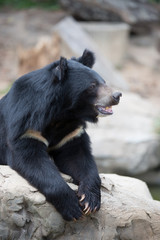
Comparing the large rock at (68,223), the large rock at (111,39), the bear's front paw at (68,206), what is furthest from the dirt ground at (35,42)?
the bear's front paw at (68,206)

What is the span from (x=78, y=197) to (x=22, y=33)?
9.53 m

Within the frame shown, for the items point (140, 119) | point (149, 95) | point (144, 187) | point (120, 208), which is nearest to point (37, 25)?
point (149, 95)

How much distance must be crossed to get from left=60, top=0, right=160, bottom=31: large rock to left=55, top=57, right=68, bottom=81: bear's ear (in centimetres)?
879

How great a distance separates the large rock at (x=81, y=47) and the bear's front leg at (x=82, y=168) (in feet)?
20.3

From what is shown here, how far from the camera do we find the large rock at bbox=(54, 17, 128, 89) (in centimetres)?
1036

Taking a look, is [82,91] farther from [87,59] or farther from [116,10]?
[116,10]

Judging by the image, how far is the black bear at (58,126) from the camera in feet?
12.2

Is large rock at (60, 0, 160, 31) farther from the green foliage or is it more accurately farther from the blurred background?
the green foliage

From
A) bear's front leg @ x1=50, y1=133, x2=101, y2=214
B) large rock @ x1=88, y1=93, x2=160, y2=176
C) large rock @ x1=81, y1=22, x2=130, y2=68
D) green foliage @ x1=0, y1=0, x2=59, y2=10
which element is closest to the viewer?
bear's front leg @ x1=50, y1=133, x2=101, y2=214

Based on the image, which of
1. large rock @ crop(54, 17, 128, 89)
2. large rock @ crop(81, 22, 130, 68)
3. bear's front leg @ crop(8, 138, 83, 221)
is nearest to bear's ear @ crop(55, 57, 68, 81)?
bear's front leg @ crop(8, 138, 83, 221)

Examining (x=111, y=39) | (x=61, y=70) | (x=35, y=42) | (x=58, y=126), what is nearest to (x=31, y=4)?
(x=35, y=42)

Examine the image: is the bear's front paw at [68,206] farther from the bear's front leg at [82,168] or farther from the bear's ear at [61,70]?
the bear's ear at [61,70]

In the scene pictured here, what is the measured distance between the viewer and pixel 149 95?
10.6 m

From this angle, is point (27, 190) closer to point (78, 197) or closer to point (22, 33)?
point (78, 197)
